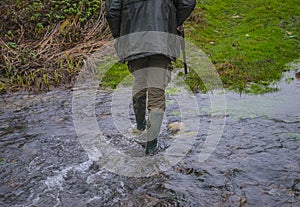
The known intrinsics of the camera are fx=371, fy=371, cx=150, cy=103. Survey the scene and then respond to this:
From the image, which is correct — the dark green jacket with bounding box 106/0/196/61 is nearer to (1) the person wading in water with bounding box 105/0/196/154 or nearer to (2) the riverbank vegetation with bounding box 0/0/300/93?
(1) the person wading in water with bounding box 105/0/196/154

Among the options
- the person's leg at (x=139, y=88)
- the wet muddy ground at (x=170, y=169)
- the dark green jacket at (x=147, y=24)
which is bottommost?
the wet muddy ground at (x=170, y=169)

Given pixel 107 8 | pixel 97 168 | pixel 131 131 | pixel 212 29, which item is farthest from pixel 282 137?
pixel 212 29

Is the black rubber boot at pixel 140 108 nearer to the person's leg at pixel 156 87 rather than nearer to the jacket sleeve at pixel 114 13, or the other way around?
the person's leg at pixel 156 87

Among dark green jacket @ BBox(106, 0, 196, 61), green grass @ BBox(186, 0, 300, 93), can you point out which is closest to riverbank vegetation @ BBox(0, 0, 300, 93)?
green grass @ BBox(186, 0, 300, 93)

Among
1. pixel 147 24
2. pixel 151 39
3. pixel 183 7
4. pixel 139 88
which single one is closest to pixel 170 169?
pixel 139 88

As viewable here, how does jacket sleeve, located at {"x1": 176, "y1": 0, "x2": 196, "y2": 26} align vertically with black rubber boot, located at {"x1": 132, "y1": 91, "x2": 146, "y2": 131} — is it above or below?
above

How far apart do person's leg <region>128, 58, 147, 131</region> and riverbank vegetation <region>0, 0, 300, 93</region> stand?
2184 millimetres

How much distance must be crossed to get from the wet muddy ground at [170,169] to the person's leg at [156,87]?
19.4 inches

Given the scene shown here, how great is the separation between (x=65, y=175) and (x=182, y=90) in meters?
3.28

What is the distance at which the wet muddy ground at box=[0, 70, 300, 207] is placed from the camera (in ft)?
10.8

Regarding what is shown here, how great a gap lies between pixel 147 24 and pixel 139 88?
87 centimetres

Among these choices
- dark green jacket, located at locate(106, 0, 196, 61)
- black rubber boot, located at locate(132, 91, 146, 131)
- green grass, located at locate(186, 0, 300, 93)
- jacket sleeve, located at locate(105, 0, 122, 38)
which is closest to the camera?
dark green jacket, located at locate(106, 0, 196, 61)

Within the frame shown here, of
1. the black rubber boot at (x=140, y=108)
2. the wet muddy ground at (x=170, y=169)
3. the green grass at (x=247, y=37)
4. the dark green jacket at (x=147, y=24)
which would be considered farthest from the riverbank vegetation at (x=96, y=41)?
the dark green jacket at (x=147, y=24)

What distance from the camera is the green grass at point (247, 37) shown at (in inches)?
281
